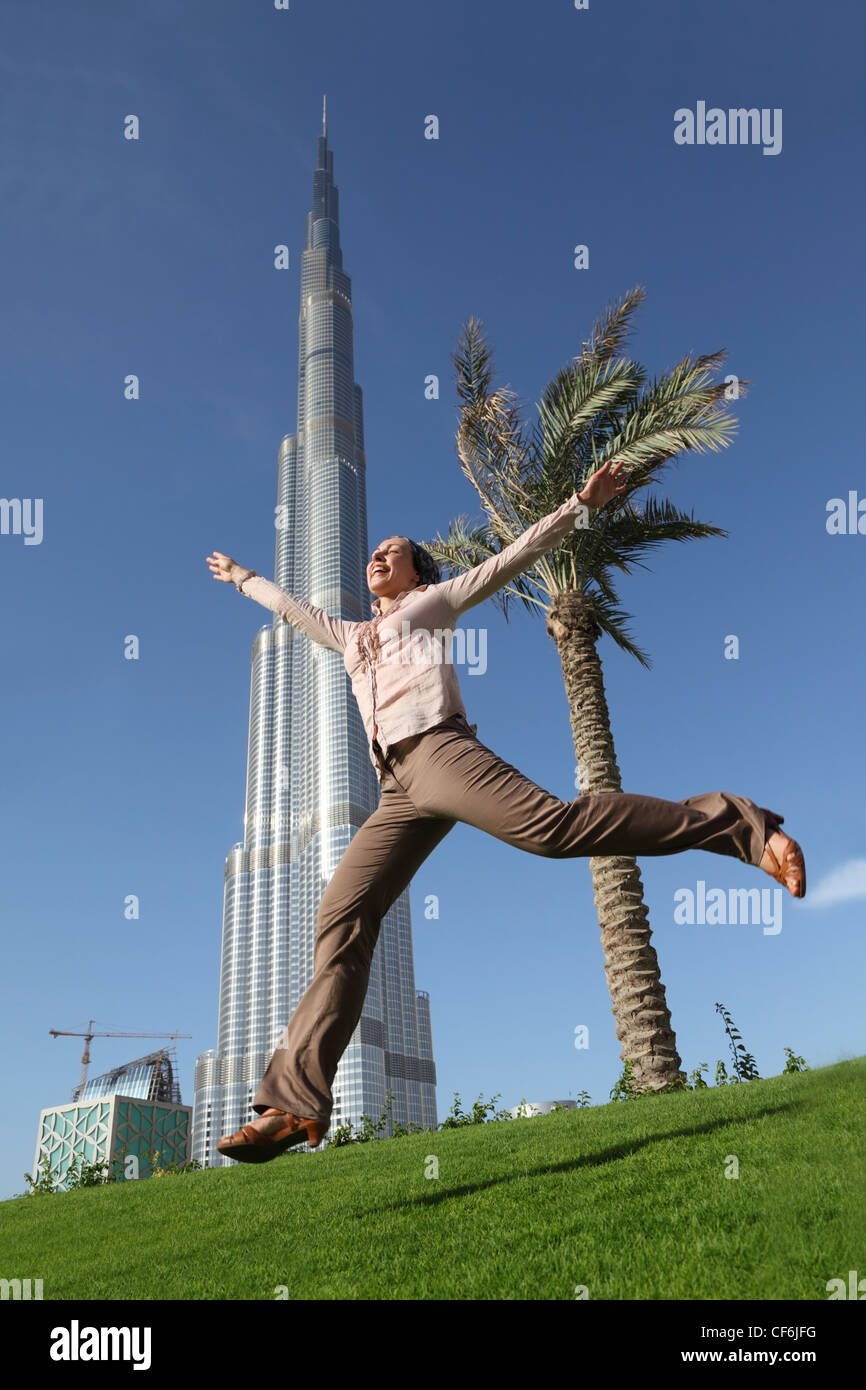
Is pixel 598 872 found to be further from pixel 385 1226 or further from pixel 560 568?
pixel 385 1226

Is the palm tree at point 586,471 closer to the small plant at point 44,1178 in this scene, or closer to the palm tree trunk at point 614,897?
the palm tree trunk at point 614,897

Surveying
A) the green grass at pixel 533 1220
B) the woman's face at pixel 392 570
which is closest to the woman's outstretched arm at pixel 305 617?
the woman's face at pixel 392 570

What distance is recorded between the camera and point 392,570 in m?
4.85

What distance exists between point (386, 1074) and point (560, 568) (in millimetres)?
159536

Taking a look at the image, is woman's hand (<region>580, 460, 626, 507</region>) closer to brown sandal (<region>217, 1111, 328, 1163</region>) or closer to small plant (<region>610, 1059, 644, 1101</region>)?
brown sandal (<region>217, 1111, 328, 1163</region>)

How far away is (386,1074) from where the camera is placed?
15812 cm

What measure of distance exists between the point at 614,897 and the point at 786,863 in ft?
27.7

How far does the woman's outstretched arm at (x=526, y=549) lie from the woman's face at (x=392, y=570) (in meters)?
0.32

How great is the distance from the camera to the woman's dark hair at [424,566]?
4996 mm

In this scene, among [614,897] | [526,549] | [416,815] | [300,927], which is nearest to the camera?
[416,815]

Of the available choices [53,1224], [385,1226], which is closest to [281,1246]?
[385,1226]

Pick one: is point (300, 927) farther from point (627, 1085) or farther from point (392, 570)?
point (392, 570)

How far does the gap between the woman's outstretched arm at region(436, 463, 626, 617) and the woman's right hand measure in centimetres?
142

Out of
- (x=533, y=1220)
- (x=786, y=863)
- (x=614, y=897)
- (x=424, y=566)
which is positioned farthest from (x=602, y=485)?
(x=614, y=897)
